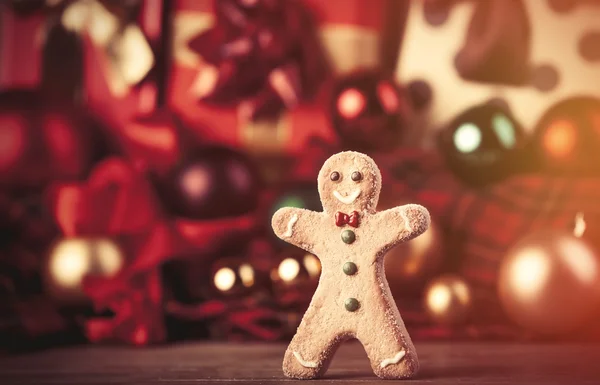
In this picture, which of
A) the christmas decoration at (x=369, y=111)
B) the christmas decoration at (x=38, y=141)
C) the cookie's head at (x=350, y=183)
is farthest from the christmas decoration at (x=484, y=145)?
the christmas decoration at (x=38, y=141)

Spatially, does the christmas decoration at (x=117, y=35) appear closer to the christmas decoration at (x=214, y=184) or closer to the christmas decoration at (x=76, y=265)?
the christmas decoration at (x=214, y=184)

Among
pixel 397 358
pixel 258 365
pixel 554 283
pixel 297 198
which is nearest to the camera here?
pixel 397 358

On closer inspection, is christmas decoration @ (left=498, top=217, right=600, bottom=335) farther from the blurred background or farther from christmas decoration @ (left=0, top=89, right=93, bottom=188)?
christmas decoration @ (left=0, top=89, right=93, bottom=188)

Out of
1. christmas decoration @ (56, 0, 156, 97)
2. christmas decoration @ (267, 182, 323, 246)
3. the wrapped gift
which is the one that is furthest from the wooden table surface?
christmas decoration @ (56, 0, 156, 97)

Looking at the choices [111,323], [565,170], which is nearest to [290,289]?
[111,323]

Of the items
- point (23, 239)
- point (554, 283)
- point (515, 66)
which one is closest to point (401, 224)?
point (554, 283)

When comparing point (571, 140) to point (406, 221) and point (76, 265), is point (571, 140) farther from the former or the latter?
point (76, 265)
